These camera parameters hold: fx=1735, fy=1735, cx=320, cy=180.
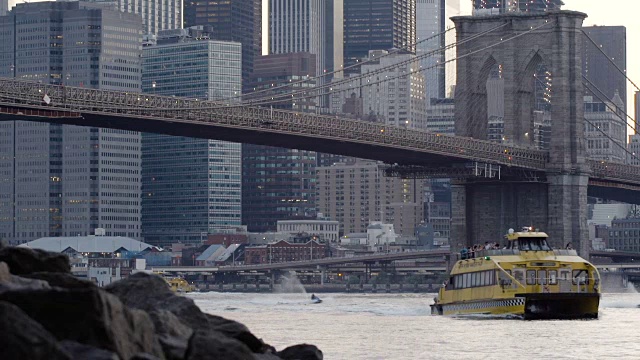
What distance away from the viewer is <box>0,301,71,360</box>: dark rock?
2005 centimetres

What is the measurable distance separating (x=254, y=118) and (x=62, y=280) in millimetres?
73299

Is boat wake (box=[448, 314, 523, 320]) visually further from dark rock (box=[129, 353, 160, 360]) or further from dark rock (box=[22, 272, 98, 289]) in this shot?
dark rock (box=[129, 353, 160, 360])

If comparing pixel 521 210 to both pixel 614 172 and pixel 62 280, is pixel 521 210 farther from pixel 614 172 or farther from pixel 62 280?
pixel 62 280

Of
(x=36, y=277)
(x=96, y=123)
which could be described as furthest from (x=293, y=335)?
(x=96, y=123)

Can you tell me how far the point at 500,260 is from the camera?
63062 millimetres

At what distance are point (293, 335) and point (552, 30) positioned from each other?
66.8m

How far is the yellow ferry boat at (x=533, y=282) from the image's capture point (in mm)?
62219

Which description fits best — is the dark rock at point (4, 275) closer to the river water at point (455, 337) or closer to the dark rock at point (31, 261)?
the dark rock at point (31, 261)

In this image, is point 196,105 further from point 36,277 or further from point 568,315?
point 36,277

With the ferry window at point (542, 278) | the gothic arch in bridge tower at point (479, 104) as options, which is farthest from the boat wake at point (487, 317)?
the gothic arch in bridge tower at point (479, 104)

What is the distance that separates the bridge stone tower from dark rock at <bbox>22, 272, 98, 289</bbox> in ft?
294

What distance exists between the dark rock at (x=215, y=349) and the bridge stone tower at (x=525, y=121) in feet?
294

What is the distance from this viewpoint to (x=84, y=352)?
21.1 m

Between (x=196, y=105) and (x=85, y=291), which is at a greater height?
(x=196, y=105)
